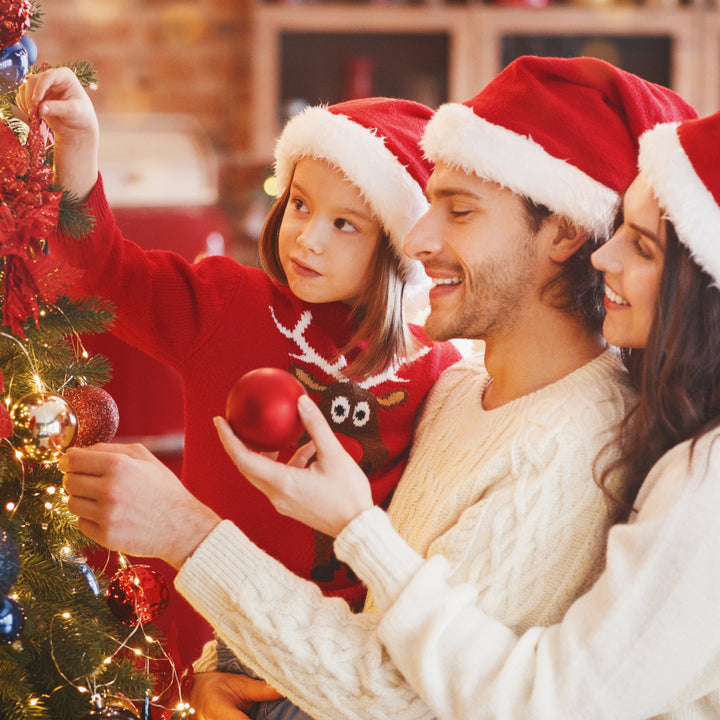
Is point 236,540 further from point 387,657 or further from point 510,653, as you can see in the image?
point 510,653

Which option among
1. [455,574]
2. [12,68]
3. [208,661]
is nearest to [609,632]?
[455,574]

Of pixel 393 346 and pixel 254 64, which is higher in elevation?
pixel 254 64

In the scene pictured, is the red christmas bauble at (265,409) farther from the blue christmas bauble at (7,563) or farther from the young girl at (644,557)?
the blue christmas bauble at (7,563)

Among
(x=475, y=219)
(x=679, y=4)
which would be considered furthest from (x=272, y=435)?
(x=679, y=4)

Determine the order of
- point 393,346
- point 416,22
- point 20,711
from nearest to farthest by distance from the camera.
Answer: point 20,711, point 393,346, point 416,22

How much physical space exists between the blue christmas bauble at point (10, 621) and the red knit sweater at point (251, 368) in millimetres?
464

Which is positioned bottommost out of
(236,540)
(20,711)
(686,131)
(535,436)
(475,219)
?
(20,711)

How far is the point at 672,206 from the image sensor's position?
984mm

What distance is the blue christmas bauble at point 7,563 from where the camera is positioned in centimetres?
84

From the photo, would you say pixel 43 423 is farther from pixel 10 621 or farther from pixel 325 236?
pixel 325 236

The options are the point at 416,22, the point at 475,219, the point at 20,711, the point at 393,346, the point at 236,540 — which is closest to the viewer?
the point at 20,711

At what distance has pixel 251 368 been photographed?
4.57 ft

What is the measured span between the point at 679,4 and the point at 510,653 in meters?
3.37

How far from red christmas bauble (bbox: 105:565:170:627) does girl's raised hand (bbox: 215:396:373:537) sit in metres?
0.21
